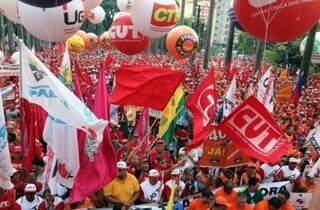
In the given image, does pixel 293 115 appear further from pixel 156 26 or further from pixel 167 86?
pixel 167 86

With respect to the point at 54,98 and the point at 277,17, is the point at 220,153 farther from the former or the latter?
the point at 54,98

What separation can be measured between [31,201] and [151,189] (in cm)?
163

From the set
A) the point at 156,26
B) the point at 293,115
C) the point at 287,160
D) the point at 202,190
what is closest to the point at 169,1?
the point at 156,26

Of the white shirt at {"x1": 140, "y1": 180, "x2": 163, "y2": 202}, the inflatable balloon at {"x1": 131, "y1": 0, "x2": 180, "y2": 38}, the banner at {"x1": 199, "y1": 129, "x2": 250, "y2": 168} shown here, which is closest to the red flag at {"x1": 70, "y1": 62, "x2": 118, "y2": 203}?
the white shirt at {"x1": 140, "y1": 180, "x2": 163, "y2": 202}

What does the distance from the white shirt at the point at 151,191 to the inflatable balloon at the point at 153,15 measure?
5.77 meters

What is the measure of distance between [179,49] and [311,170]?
982cm

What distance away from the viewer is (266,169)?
25.6ft

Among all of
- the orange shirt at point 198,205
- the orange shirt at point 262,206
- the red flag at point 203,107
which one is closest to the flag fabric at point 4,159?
the orange shirt at point 198,205

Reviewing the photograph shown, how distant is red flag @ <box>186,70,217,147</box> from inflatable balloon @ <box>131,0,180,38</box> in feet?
16.1

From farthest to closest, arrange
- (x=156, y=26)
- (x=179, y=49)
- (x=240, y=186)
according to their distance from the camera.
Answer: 1. (x=179, y=49)
2. (x=156, y=26)
3. (x=240, y=186)

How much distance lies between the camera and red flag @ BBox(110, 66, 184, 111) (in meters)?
6.88

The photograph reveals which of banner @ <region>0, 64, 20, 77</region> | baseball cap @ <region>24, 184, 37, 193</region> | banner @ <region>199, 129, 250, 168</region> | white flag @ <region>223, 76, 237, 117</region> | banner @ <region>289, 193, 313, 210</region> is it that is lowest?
banner @ <region>289, 193, 313, 210</region>

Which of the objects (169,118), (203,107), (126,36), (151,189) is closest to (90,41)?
(126,36)

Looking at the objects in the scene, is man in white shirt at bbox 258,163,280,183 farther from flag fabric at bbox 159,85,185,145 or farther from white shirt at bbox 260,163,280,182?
flag fabric at bbox 159,85,185,145
